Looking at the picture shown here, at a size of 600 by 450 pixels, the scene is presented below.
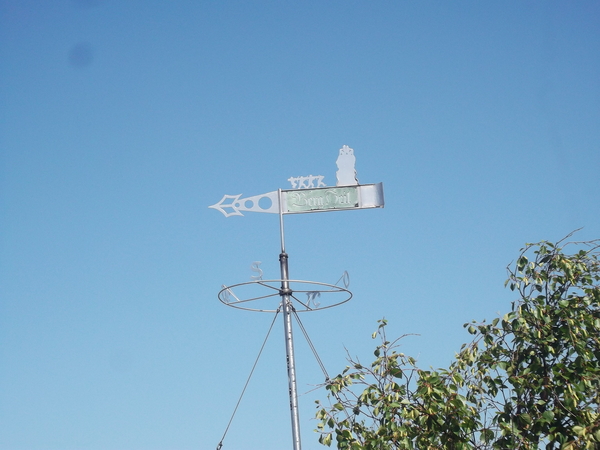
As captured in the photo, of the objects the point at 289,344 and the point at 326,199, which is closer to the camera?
the point at 289,344

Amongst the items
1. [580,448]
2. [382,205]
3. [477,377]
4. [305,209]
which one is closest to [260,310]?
[305,209]

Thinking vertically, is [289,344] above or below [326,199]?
below

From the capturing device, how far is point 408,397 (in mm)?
6785

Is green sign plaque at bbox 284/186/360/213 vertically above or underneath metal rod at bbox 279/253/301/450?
above

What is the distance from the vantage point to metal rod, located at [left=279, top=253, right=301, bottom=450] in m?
6.87

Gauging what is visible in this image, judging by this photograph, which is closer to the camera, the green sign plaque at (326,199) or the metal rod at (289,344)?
the metal rod at (289,344)

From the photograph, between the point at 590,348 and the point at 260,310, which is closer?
the point at 590,348

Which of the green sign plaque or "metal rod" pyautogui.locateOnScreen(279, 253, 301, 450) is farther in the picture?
the green sign plaque

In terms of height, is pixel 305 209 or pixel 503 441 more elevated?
pixel 305 209

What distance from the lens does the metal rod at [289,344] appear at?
6.87 m

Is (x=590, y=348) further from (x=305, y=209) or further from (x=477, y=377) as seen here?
(x=305, y=209)

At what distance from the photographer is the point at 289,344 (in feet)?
23.4

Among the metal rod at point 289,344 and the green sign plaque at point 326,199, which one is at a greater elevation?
the green sign plaque at point 326,199

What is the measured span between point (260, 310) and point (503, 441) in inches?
109
